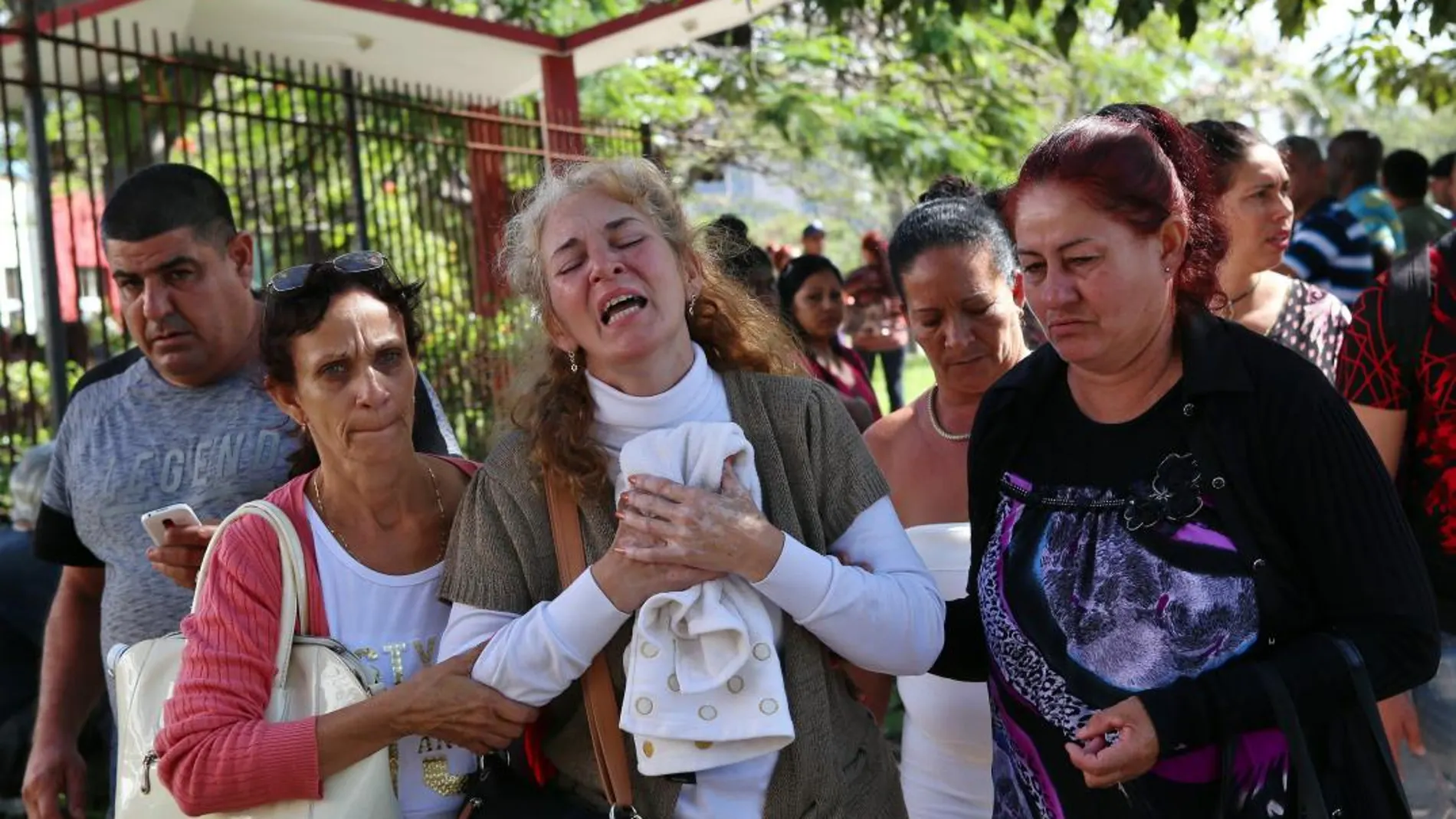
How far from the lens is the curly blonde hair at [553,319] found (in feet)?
9.09

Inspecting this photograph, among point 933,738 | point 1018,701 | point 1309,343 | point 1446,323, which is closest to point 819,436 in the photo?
point 1018,701

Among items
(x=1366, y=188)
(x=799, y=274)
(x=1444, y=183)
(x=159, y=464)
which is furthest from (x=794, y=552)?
(x=1444, y=183)

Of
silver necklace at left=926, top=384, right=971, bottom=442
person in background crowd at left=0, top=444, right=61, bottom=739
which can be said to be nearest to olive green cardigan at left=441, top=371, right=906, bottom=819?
silver necklace at left=926, top=384, right=971, bottom=442

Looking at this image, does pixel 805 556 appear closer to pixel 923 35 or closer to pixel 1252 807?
pixel 1252 807

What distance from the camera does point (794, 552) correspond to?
2.49m

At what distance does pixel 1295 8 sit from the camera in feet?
23.1

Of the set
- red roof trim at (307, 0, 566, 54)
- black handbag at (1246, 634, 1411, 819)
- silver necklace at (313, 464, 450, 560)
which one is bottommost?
black handbag at (1246, 634, 1411, 819)

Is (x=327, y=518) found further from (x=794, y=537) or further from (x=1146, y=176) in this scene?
(x=1146, y=176)

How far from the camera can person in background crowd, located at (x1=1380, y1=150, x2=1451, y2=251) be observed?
32.7 ft

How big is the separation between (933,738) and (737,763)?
1230mm

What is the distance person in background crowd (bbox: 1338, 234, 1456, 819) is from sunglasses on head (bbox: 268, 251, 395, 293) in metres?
2.21

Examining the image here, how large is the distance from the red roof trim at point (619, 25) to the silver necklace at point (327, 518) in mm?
7657

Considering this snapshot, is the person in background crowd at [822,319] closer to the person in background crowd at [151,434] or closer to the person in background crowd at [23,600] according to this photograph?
the person in background crowd at [23,600]

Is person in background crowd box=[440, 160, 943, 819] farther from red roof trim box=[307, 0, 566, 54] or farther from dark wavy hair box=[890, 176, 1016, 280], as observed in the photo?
red roof trim box=[307, 0, 566, 54]
